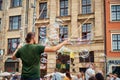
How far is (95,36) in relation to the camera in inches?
1384

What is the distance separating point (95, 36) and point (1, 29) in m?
13.1

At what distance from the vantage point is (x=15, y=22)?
135ft

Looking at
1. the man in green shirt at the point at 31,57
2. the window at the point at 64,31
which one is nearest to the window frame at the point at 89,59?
the window at the point at 64,31

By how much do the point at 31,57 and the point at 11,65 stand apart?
34.4 metres

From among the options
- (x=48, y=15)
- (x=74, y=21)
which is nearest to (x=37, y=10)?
(x=48, y=15)

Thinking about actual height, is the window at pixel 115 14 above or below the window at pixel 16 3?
below

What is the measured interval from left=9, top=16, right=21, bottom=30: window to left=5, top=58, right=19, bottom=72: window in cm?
416

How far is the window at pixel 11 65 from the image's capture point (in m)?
39.0

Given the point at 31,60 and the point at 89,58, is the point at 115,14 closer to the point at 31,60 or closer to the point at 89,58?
the point at 89,58

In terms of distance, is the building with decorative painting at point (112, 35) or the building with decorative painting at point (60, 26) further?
the building with decorative painting at point (60, 26)

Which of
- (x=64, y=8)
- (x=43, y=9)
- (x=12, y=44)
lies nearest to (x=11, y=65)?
(x=12, y=44)

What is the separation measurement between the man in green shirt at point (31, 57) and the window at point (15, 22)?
115ft

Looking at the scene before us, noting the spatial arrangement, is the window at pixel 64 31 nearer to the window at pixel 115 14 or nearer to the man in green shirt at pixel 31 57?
the window at pixel 115 14

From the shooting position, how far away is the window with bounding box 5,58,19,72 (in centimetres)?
3903
